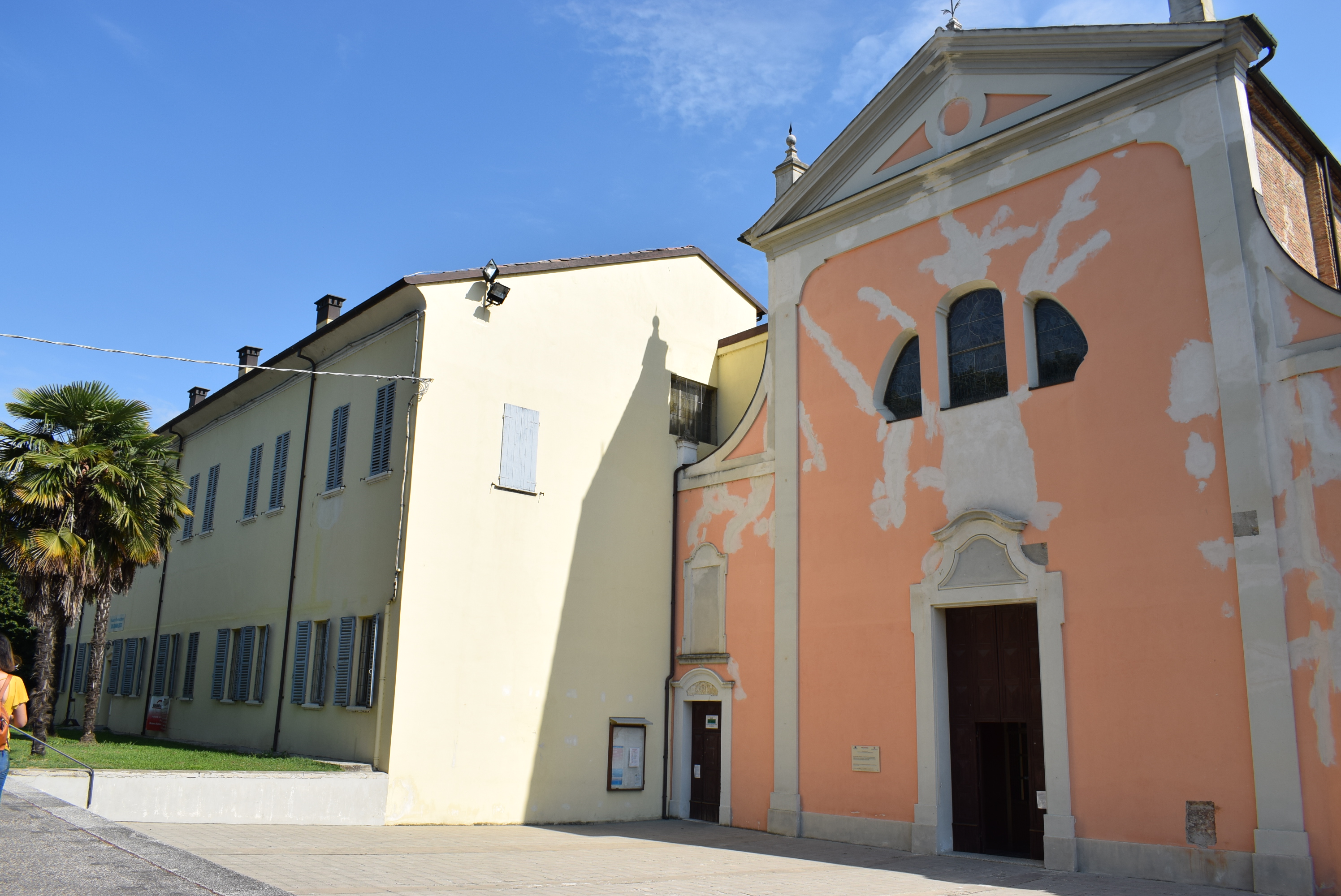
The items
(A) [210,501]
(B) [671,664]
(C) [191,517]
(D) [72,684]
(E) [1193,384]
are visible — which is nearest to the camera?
(E) [1193,384]

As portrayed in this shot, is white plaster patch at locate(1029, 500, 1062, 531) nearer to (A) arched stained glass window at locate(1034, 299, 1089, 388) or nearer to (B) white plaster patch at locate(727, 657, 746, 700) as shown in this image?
(A) arched stained glass window at locate(1034, 299, 1089, 388)

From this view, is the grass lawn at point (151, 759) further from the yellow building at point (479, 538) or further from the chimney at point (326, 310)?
the chimney at point (326, 310)

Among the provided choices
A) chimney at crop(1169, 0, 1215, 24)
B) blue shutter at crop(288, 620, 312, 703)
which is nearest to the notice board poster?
blue shutter at crop(288, 620, 312, 703)

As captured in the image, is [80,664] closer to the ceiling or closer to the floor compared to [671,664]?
closer to the floor

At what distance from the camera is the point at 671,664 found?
58.9 ft

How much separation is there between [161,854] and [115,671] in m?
21.9

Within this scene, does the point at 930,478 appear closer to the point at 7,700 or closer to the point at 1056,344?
the point at 1056,344

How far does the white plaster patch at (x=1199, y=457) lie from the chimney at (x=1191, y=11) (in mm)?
5632

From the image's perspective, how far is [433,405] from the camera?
15.7 m

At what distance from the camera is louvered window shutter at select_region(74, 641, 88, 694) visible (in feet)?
90.0

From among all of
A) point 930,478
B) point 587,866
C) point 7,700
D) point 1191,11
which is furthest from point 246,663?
point 1191,11

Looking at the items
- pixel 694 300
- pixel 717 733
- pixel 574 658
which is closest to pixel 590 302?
pixel 694 300

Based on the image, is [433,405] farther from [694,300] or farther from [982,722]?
[982,722]

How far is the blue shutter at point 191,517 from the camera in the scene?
23.3m
